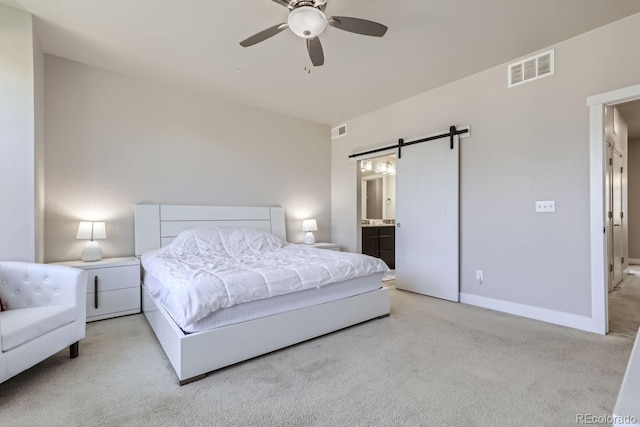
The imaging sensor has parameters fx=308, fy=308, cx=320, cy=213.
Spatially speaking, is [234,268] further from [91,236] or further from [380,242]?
[380,242]

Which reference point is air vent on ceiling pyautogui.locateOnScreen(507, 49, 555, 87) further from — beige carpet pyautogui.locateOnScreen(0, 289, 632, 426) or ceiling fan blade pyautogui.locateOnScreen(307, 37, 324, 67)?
beige carpet pyautogui.locateOnScreen(0, 289, 632, 426)

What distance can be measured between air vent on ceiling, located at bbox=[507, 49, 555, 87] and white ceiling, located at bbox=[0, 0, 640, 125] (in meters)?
0.10

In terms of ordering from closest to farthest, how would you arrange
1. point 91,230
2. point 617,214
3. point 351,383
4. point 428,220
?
point 351,383
point 91,230
point 428,220
point 617,214

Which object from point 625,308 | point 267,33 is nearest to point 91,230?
point 267,33

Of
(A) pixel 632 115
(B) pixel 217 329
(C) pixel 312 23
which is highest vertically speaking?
(A) pixel 632 115

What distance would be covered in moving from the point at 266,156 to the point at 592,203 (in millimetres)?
4010

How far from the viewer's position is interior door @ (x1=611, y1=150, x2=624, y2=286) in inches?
170

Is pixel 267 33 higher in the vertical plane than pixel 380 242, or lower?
higher

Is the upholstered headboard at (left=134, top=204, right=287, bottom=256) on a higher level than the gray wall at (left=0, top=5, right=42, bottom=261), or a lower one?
lower

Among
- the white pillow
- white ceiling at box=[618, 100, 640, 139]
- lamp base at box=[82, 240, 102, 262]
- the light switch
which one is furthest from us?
white ceiling at box=[618, 100, 640, 139]

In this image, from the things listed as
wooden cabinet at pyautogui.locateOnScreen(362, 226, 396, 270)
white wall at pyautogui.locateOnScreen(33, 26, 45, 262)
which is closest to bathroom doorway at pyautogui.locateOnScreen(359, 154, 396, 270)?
wooden cabinet at pyautogui.locateOnScreen(362, 226, 396, 270)

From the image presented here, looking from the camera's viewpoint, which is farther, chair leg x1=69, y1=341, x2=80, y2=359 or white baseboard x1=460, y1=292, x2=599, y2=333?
white baseboard x1=460, y1=292, x2=599, y2=333

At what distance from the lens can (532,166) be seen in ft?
10.4

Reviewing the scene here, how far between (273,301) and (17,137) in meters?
2.57
